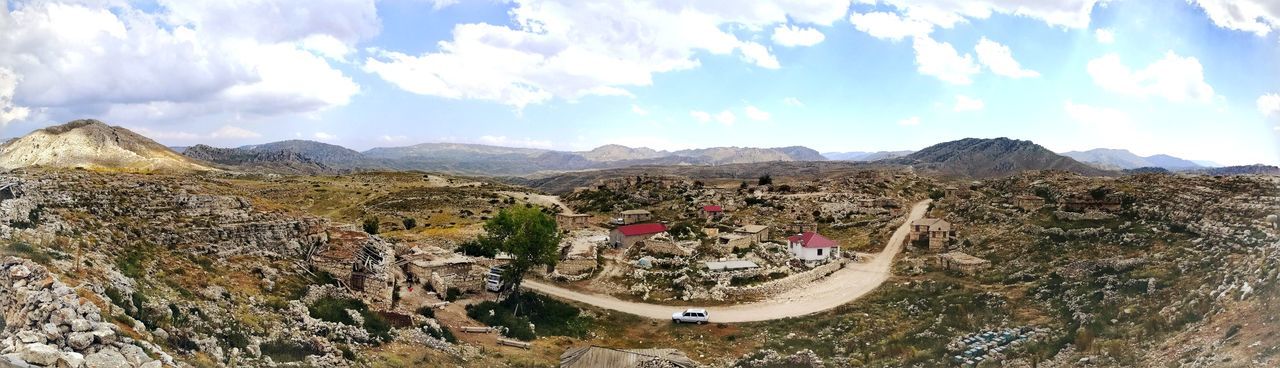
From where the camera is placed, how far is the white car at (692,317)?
3469 centimetres

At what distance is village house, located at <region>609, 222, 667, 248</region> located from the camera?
56.8 meters

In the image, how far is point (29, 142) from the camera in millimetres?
130125

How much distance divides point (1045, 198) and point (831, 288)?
28542mm

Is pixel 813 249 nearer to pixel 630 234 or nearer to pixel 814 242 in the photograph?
pixel 814 242

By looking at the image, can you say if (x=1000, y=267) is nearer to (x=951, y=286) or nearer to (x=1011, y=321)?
(x=951, y=286)

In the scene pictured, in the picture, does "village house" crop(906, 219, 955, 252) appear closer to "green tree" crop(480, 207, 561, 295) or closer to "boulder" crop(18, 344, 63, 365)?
"green tree" crop(480, 207, 561, 295)

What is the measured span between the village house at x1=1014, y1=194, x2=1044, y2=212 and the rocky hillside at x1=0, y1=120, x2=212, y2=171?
135 m

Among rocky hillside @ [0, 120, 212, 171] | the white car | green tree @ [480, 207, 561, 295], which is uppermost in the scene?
rocky hillside @ [0, 120, 212, 171]

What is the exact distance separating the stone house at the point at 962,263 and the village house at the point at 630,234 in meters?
24.1

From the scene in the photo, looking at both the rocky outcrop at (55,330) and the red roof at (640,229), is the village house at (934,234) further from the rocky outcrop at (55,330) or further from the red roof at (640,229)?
the rocky outcrop at (55,330)

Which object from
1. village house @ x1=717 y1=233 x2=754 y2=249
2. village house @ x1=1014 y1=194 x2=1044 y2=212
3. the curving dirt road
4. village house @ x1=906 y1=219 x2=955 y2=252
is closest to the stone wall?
the curving dirt road

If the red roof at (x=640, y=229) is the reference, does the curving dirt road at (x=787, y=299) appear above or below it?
below

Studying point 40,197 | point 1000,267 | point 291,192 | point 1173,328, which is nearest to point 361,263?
point 40,197

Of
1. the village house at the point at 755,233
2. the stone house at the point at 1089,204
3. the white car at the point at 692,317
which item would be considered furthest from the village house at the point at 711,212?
the white car at the point at 692,317
